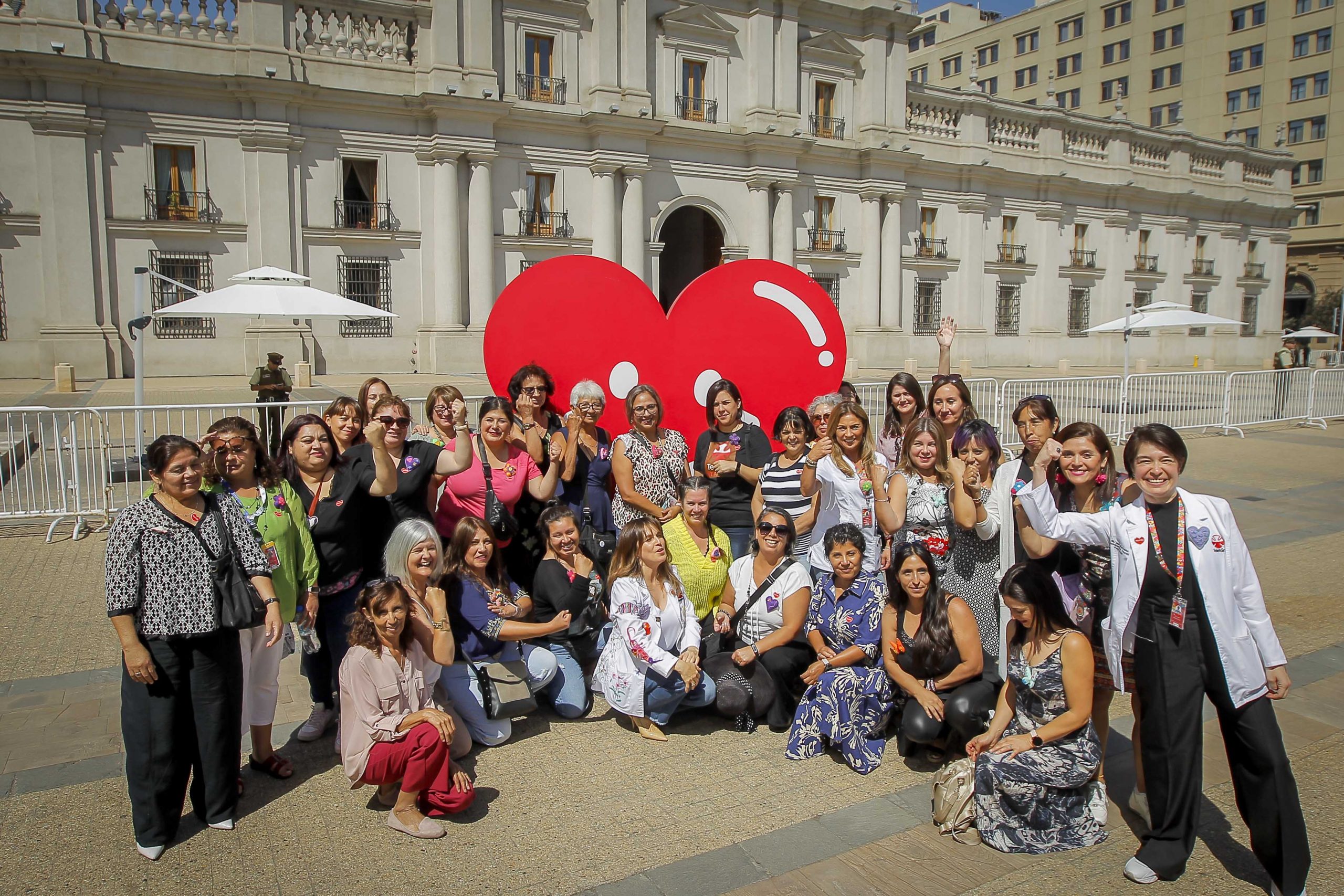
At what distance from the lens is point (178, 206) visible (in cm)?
2394

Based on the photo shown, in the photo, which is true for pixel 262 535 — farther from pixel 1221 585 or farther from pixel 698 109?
pixel 698 109

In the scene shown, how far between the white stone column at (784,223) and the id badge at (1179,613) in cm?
2937

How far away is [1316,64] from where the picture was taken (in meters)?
52.3

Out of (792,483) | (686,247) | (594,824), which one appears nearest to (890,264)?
(686,247)

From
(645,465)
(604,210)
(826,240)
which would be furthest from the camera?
(826,240)

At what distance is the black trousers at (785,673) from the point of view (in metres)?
4.92

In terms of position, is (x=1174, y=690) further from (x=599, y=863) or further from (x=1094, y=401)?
(x=1094, y=401)

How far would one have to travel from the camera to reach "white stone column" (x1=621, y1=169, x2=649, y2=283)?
95.2 feet

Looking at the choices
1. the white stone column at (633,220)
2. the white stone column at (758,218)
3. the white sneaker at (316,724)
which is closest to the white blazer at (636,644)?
the white sneaker at (316,724)

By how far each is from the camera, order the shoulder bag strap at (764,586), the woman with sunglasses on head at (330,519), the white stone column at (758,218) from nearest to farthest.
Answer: the woman with sunglasses on head at (330,519) < the shoulder bag strap at (764,586) < the white stone column at (758,218)

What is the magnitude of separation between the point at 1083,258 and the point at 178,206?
3568 centimetres

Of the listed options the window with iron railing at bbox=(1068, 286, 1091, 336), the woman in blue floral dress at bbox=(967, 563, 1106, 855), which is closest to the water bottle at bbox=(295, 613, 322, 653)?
the woman in blue floral dress at bbox=(967, 563, 1106, 855)

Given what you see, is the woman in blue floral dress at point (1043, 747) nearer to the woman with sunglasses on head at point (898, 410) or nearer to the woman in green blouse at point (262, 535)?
the woman with sunglasses on head at point (898, 410)

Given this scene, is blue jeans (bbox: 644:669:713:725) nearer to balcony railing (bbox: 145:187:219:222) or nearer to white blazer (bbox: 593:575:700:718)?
white blazer (bbox: 593:575:700:718)
